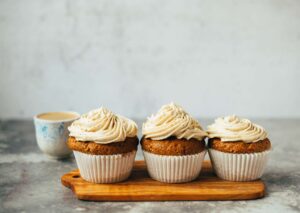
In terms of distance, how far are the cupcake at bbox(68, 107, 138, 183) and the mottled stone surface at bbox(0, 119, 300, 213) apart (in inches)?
4.2

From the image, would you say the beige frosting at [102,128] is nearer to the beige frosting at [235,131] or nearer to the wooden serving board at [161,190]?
the wooden serving board at [161,190]

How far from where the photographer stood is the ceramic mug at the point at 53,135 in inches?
77.7

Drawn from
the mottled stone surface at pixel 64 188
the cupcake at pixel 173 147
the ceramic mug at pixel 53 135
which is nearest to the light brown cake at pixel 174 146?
the cupcake at pixel 173 147

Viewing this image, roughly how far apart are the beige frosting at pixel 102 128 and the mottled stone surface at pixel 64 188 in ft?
0.59

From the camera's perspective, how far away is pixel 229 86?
2.82 m

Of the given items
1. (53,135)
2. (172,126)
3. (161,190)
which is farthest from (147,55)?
(161,190)

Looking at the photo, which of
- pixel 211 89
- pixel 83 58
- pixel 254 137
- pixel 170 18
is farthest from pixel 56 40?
pixel 254 137

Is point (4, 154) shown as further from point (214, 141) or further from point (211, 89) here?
point (211, 89)

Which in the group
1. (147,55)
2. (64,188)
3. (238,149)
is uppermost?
(147,55)

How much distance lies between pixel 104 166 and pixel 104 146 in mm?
62

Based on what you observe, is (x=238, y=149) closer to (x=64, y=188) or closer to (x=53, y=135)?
(x=64, y=188)

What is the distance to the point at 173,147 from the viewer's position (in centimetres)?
171

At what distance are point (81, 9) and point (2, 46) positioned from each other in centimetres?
42

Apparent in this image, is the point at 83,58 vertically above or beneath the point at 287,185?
above
